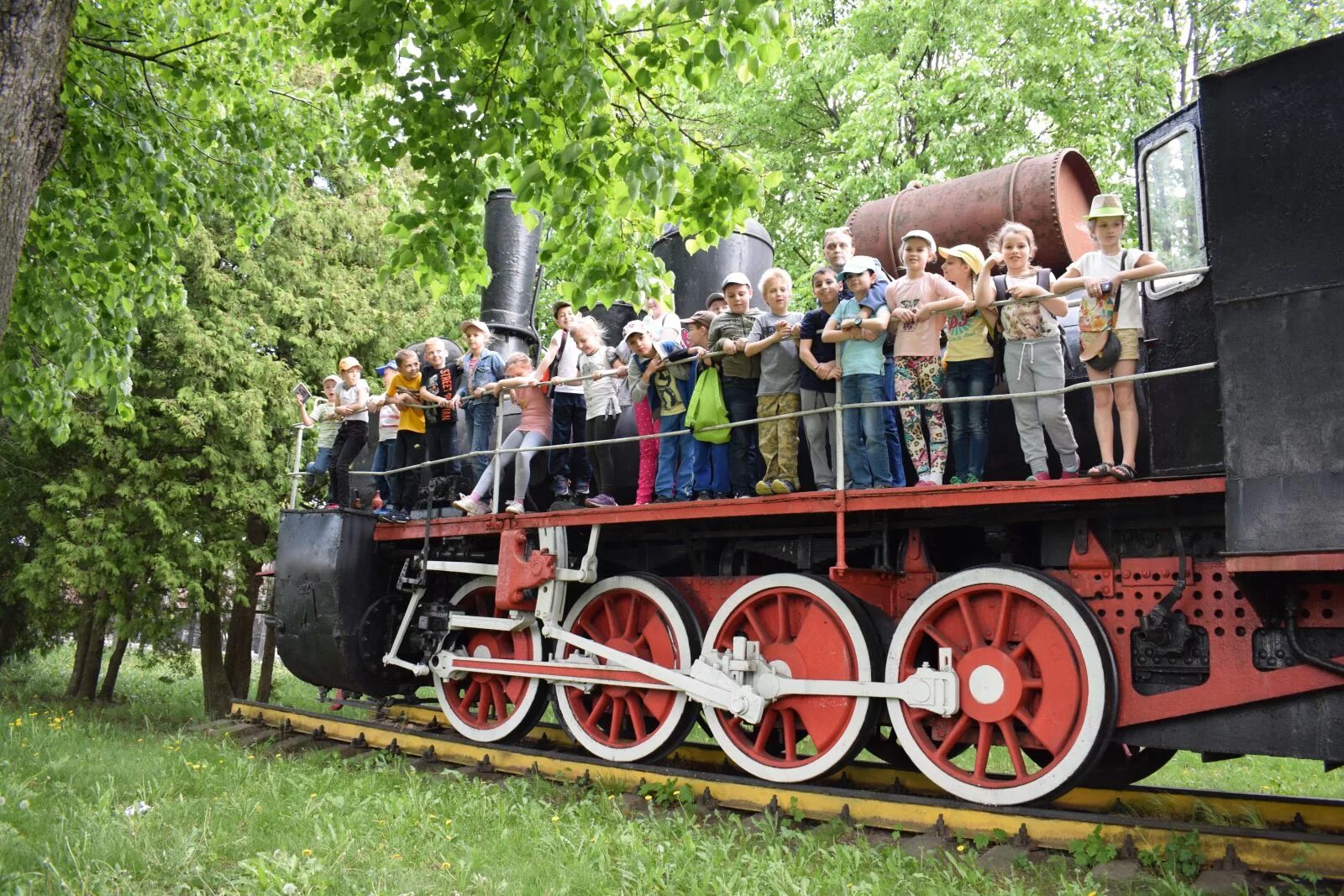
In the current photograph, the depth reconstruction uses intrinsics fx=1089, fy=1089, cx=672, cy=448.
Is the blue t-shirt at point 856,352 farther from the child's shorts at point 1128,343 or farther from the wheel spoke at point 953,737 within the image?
the wheel spoke at point 953,737

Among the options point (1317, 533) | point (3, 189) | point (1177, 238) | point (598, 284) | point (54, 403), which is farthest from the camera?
point (54, 403)

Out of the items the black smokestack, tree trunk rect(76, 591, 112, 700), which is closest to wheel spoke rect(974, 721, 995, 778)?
the black smokestack

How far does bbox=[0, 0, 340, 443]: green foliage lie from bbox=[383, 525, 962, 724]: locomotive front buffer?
2844mm

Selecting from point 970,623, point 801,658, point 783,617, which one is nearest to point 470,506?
point 783,617

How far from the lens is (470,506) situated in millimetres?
8008

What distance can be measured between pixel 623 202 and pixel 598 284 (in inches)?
27.2

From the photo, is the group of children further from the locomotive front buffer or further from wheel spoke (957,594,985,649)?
wheel spoke (957,594,985,649)

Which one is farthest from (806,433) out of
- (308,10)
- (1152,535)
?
(308,10)

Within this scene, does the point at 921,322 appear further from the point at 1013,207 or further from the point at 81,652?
the point at 81,652

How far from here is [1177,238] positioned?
4922mm

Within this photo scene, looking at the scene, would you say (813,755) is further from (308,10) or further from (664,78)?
(308,10)

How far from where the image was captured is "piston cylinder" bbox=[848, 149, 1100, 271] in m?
6.47

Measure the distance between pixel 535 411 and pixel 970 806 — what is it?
409 cm

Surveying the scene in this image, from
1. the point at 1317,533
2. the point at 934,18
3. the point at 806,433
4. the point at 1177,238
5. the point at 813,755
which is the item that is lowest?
the point at 813,755
